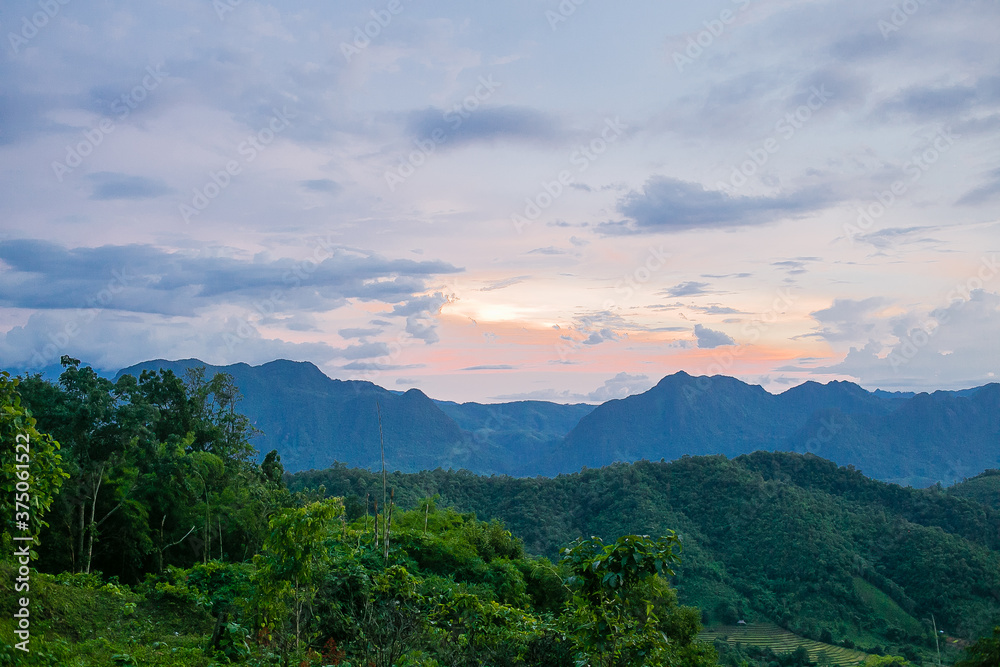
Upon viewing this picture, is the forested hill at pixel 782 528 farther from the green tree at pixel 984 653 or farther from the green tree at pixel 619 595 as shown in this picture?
the green tree at pixel 984 653

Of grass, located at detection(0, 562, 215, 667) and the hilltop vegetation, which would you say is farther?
grass, located at detection(0, 562, 215, 667)

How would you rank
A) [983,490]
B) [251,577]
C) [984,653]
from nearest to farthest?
1. [984,653]
2. [251,577]
3. [983,490]

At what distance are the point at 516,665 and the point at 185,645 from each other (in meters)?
4.50

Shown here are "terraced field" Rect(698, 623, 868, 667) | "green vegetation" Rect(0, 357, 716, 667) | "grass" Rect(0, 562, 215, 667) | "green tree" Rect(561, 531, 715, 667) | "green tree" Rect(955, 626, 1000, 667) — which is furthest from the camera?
"terraced field" Rect(698, 623, 868, 667)

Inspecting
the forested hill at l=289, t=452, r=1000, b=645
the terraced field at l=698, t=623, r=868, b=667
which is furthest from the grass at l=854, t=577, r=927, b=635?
the terraced field at l=698, t=623, r=868, b=667

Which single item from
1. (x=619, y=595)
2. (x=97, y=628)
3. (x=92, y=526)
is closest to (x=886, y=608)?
(x=92, y=526)

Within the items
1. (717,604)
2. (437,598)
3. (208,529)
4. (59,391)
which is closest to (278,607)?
(437,598)

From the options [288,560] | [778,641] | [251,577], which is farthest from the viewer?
[778,641]

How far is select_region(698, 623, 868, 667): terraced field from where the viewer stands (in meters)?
45.9

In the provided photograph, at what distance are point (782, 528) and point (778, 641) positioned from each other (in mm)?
14805

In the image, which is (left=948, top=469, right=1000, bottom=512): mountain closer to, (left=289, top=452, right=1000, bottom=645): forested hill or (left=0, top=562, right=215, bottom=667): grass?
(left=289, top=452, right=1000, bottom=645): forested hill

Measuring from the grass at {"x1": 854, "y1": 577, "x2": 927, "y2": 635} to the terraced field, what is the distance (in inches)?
224

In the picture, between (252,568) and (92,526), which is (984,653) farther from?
(92,526)

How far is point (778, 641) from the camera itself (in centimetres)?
5078
